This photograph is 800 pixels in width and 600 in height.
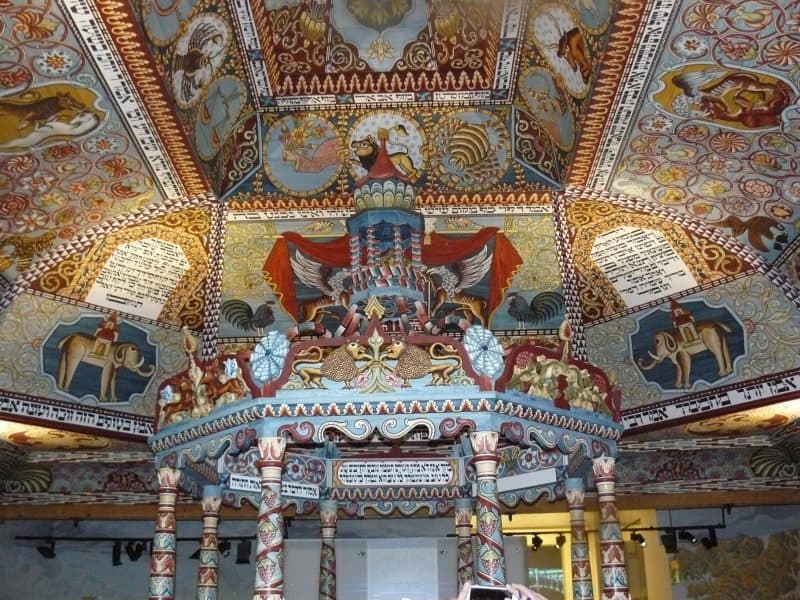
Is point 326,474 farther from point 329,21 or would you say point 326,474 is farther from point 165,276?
point 329,21

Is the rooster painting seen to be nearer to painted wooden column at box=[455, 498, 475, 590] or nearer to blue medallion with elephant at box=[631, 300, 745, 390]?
blue medallion with elephant at box=[631, 300, 745, 390]

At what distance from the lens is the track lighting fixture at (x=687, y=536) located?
14.6m

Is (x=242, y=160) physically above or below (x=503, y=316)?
above

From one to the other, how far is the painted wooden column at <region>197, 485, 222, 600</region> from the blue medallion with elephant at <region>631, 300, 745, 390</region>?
21.2 feet

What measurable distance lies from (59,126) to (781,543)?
12.2 meters

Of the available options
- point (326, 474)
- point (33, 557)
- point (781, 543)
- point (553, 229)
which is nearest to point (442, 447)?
point (326, 474)

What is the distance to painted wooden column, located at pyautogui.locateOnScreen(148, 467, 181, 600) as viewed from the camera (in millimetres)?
7816

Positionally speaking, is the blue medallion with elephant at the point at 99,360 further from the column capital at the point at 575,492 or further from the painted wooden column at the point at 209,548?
the column capital at the point at 575,492

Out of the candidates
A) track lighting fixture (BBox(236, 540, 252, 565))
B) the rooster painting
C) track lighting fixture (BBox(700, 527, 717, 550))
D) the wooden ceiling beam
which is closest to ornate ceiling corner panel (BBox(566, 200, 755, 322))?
the rooster painting

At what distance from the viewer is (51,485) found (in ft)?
48.4

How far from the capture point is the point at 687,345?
12.5 metres

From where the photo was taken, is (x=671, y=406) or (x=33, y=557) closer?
(x=671, y=406)

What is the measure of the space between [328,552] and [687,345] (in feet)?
18.6

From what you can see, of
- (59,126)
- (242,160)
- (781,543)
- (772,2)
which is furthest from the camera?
(781,543)
